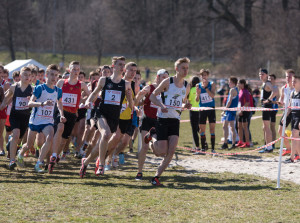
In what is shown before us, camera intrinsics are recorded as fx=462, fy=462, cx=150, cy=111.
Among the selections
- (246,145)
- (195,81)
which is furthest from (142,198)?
(246,145)

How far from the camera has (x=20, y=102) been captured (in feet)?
31.1

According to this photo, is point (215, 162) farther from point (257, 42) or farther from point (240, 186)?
point (257, 42)

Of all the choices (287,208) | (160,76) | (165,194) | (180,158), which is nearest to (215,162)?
(180,158)

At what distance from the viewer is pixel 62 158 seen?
11.0 metres

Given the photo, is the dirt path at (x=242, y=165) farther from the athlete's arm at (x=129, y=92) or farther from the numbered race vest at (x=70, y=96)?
the numbered race vest at (x=70, y=96)

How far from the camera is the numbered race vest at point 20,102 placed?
372 inches

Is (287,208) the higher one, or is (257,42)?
(257,42)

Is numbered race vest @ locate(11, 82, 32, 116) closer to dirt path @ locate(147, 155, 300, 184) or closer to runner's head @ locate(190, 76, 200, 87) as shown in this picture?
dirt path @ locate(147, 155, 300, 184)

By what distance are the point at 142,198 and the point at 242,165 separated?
4.47 meters

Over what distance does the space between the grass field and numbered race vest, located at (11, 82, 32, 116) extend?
1.20 metres

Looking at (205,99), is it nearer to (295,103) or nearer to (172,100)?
(295,103)

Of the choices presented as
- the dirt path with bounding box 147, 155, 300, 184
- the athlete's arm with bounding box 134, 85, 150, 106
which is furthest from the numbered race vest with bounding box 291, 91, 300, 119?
the athlete's arm with bounding box 134, 85, 150, 106

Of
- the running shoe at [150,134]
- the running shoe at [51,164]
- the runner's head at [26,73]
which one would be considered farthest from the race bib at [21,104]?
the running shoe at [150,134]

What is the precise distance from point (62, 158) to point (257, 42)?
43490mm
